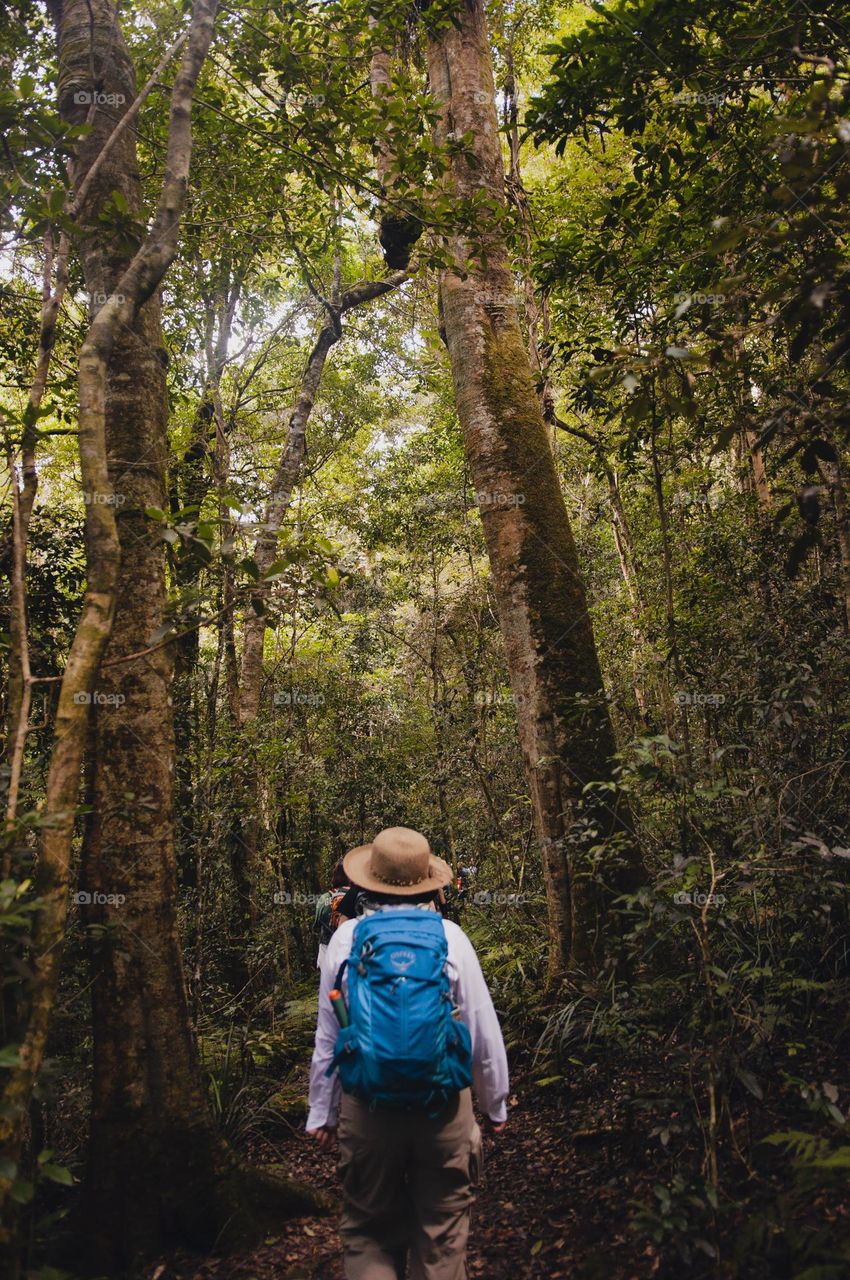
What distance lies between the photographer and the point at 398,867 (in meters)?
2.95

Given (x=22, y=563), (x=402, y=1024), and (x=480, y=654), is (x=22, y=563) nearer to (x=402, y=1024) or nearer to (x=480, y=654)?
(x=402, y=1024)

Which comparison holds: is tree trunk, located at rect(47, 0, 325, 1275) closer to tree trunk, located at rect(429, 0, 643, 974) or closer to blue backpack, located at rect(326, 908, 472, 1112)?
blue backpack, located at rect(326, 908, 472, 1112)

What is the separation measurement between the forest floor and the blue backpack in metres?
1.34

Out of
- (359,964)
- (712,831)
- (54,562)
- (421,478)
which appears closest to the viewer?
(359,964)

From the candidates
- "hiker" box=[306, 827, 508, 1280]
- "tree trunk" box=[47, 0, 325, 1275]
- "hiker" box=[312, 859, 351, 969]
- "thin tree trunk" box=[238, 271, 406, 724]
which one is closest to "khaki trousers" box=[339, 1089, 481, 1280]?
"hiker" box=[306, 827, 508, 1280]

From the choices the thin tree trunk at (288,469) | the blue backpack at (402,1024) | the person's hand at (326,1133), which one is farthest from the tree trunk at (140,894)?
the thin tree trunk at (288,469)

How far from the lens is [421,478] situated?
1165 centimetres

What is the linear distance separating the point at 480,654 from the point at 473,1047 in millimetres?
7435

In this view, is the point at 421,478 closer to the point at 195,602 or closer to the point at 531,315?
the point at 531,315

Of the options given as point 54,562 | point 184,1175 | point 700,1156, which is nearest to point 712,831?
point 700,1156

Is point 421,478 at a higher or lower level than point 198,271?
lower

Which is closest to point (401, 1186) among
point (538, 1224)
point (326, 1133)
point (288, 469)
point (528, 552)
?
point (326, 1133)

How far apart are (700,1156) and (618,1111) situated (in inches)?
29.3

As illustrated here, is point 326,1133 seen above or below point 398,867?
below
